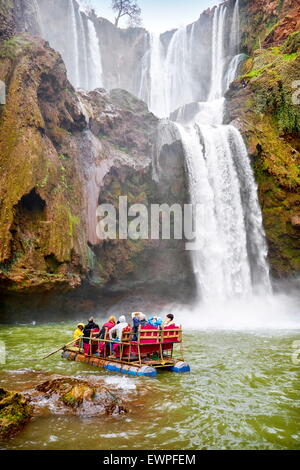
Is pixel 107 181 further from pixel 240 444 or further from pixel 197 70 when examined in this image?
pixel 197 70

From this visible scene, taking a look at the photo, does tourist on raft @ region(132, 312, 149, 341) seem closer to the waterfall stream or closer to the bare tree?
the waterfall stream

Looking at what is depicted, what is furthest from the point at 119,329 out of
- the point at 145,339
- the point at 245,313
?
the point at 245,313

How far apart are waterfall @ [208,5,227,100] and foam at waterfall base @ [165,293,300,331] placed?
28.3m

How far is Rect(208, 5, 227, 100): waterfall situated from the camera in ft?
140

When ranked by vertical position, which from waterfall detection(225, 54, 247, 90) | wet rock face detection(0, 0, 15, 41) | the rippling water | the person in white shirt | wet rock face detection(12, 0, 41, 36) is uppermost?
waterfall detection(225, 54, 247, 90)

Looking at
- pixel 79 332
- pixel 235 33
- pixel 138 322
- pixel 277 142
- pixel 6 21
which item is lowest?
pixel 79 332

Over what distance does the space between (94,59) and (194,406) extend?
5087 centimetres

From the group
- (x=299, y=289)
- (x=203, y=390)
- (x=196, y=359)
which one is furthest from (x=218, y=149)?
(x=203, y=390)

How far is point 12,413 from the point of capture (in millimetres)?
5602

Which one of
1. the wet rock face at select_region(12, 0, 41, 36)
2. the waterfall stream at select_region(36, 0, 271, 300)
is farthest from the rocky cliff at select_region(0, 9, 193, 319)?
the wet rock face at select_region(12, 0, 41, 36)

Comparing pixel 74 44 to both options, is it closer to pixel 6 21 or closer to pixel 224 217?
pixel 6 21

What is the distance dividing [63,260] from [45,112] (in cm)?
1033

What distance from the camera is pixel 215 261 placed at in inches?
945

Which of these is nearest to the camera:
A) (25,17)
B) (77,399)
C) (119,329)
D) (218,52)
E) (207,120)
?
(77,399)
